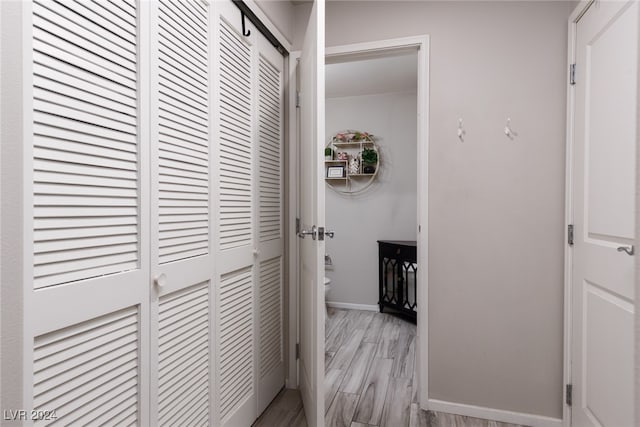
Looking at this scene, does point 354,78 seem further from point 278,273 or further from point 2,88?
point 2,88

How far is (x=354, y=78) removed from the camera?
3.56m

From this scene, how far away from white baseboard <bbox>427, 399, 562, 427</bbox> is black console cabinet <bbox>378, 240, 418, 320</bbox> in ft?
5.08

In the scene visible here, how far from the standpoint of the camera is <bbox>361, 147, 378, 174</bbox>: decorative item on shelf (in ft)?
13.0

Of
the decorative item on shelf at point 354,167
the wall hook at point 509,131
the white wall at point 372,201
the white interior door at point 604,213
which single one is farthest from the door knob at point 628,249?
the decorative item on shelf at point 354,167

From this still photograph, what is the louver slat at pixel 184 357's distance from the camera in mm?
1204

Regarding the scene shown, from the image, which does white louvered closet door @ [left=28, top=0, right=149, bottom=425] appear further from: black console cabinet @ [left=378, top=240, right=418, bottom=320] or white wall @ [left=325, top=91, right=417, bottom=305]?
white wall @ [left=325, top=91, right=417, bottom=305]

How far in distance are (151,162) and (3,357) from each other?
623 mm

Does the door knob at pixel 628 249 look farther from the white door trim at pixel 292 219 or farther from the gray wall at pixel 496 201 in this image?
the white door trim at pixel 292 219

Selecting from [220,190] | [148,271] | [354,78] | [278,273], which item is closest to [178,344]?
[148,271]

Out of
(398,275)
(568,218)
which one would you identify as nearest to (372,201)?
(398,275)

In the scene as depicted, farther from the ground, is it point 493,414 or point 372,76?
point 372,76

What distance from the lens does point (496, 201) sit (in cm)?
198

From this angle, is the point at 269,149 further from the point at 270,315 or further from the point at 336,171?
the point at 336,171

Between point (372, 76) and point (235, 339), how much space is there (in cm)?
284
